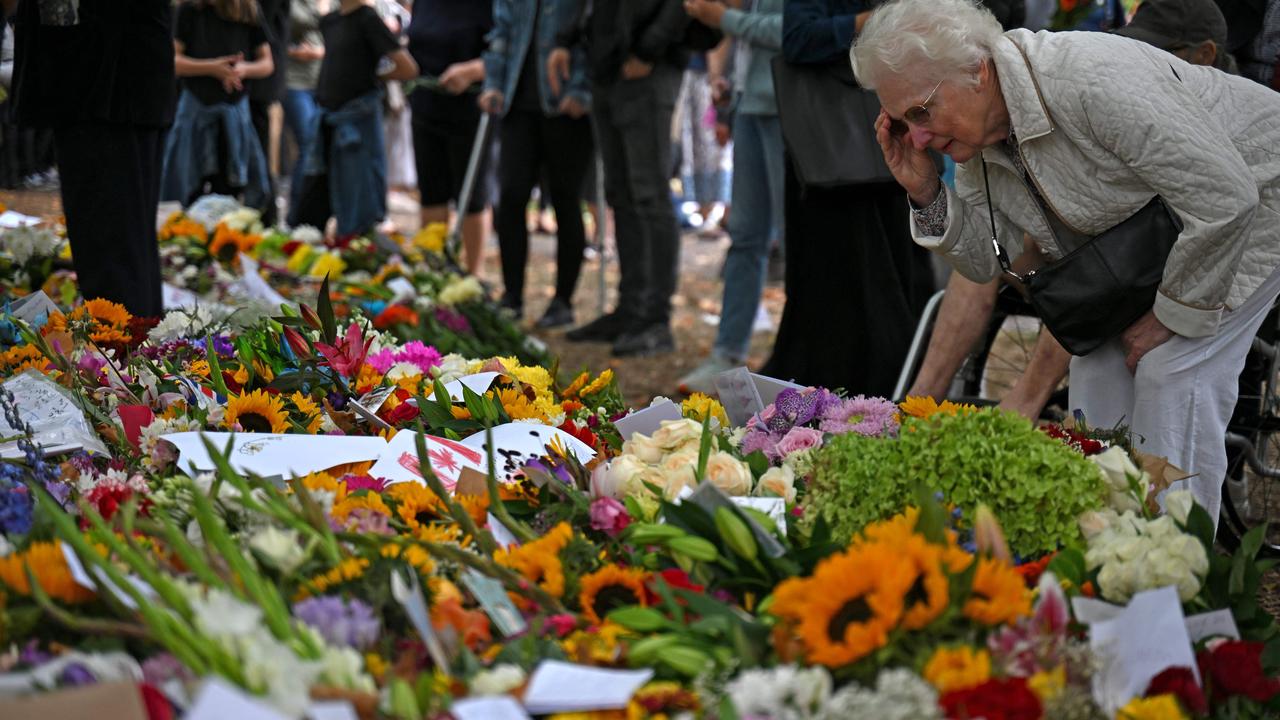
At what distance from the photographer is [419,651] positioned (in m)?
1.36

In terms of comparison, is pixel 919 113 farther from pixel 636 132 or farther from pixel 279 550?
pixel 636 132

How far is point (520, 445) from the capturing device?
198 centimetres

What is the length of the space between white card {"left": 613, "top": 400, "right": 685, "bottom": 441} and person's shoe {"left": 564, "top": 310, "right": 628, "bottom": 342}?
3808mm

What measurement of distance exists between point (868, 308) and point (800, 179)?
1.64 feet

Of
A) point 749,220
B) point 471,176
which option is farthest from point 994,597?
point 471,176

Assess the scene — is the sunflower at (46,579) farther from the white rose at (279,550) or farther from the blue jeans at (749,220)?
the blue jeans at (749,220)

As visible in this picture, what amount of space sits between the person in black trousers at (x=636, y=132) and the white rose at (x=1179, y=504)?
12.4 ft

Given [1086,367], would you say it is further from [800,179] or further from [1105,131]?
[800,179]

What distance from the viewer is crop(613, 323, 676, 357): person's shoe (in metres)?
5.62

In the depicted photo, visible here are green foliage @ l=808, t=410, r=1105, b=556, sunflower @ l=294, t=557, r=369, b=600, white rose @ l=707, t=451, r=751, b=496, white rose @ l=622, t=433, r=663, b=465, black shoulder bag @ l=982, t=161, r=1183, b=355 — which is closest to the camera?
sunflower @ l=294, t=557, r=369, b=600

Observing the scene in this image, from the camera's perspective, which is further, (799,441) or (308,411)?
(308,411)

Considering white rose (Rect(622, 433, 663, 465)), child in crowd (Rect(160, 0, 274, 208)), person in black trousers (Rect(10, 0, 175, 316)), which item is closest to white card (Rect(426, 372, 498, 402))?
white rose (Rect(622, 433, 663, 465))

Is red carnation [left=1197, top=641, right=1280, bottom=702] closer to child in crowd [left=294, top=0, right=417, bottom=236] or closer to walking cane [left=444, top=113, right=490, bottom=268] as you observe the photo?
walking cane [left=444, top=113, right=490, bottom=268]

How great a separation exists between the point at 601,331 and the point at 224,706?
4903 millimetres
